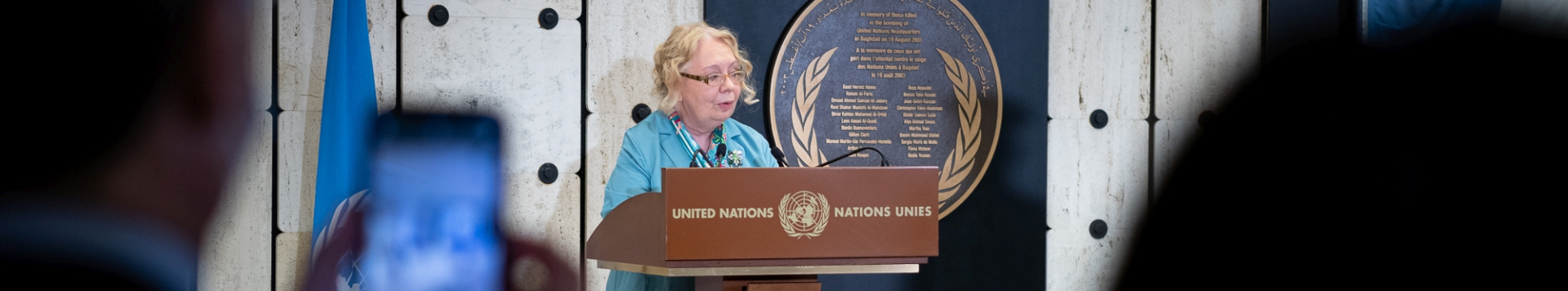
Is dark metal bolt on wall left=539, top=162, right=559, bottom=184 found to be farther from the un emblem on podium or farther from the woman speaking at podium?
the un emblem on podium

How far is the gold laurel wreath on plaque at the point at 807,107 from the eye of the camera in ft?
13.1

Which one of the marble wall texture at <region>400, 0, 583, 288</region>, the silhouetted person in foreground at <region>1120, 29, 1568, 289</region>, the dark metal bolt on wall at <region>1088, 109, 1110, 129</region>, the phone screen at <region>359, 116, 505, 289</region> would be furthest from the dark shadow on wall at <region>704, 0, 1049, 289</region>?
the silhouetted person in foreground at <region>1120, 29, 1568, 289</region>

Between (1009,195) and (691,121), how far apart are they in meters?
1.79

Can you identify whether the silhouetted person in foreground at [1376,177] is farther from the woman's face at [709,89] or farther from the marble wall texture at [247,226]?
the marble wall texture at [247,226]

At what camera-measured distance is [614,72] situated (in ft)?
12.5

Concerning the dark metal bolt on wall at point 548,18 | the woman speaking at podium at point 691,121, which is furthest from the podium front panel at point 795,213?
the dark metal bolt on wall at point 548,18

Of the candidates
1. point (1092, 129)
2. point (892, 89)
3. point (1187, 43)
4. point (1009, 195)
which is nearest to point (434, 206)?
point (892, 89)

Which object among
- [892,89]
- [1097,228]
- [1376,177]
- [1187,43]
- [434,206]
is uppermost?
[1187,43]

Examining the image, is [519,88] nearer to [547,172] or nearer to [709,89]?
[547,172]

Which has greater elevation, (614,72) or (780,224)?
(614,72)

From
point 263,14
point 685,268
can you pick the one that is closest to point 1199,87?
point 685,268

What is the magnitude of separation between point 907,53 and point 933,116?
0.88 feet

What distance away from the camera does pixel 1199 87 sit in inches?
168

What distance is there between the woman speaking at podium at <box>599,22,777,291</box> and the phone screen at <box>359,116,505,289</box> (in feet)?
3.18
